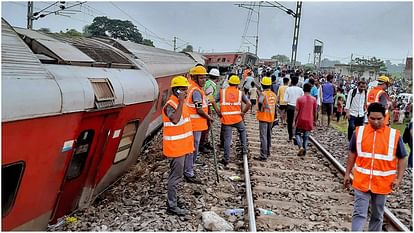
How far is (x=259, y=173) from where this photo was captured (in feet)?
24.2

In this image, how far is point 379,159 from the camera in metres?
4.13

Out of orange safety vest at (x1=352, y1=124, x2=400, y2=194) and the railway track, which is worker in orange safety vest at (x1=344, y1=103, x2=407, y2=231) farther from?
the railway track

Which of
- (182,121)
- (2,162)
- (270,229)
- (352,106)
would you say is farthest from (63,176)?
(352,106)

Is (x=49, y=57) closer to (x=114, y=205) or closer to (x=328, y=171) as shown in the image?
(x=114, y=205)

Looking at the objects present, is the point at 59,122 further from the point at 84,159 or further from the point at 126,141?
the point at 126,141

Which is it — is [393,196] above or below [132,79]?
below

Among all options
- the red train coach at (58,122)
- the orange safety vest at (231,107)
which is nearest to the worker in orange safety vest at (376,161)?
the red train coach at (58,122)

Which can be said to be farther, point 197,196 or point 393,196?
point 393,196

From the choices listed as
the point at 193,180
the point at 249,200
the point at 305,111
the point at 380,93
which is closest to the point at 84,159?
the point at 193,180

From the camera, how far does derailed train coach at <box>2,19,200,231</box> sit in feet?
11.5

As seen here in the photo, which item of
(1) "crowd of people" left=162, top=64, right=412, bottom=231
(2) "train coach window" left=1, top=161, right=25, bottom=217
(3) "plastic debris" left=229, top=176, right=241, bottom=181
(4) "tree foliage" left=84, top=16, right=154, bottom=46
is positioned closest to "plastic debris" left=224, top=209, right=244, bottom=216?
(1) "crowd of people" left=162, top=64, right=412, bottom=231

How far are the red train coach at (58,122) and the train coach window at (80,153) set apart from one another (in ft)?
0.04

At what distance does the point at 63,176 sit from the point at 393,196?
481 centimetres

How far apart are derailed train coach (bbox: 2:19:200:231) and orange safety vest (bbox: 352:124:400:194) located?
2.80 meters
